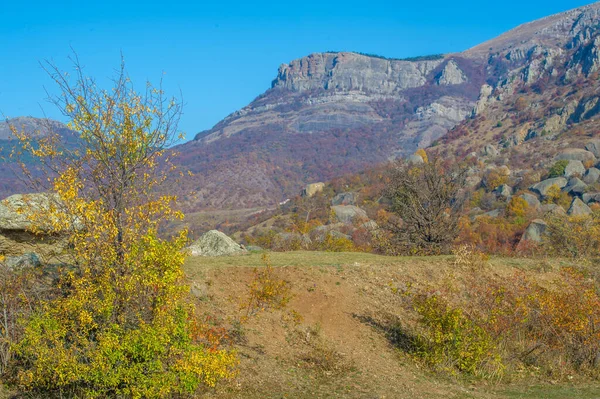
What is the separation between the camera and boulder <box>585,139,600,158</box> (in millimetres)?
77688

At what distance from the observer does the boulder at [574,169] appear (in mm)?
69562

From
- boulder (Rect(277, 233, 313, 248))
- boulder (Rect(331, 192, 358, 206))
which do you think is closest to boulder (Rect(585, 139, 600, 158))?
boulder (Rect(331, 192, 358, 206))

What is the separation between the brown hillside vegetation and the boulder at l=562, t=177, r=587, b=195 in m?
49.2

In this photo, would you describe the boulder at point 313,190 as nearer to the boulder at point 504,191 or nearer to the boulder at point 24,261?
the boulder at point 504,191

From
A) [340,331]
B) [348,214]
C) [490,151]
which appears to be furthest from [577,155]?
[340,331]

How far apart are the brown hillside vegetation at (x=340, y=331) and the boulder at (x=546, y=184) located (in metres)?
49.1

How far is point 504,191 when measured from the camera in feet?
226

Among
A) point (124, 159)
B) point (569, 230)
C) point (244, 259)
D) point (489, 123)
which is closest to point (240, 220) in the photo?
point (489, 123)

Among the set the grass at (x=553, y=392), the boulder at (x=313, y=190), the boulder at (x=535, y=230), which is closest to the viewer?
the grass at (x=553, y=392)

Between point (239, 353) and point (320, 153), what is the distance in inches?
7209

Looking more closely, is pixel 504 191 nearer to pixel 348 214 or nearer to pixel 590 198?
pixel 590 198

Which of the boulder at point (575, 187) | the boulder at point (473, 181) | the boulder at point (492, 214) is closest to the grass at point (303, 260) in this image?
the boulder at point (492, 214)

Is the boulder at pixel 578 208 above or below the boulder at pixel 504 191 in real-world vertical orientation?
below

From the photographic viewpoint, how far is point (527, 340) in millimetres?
15172
